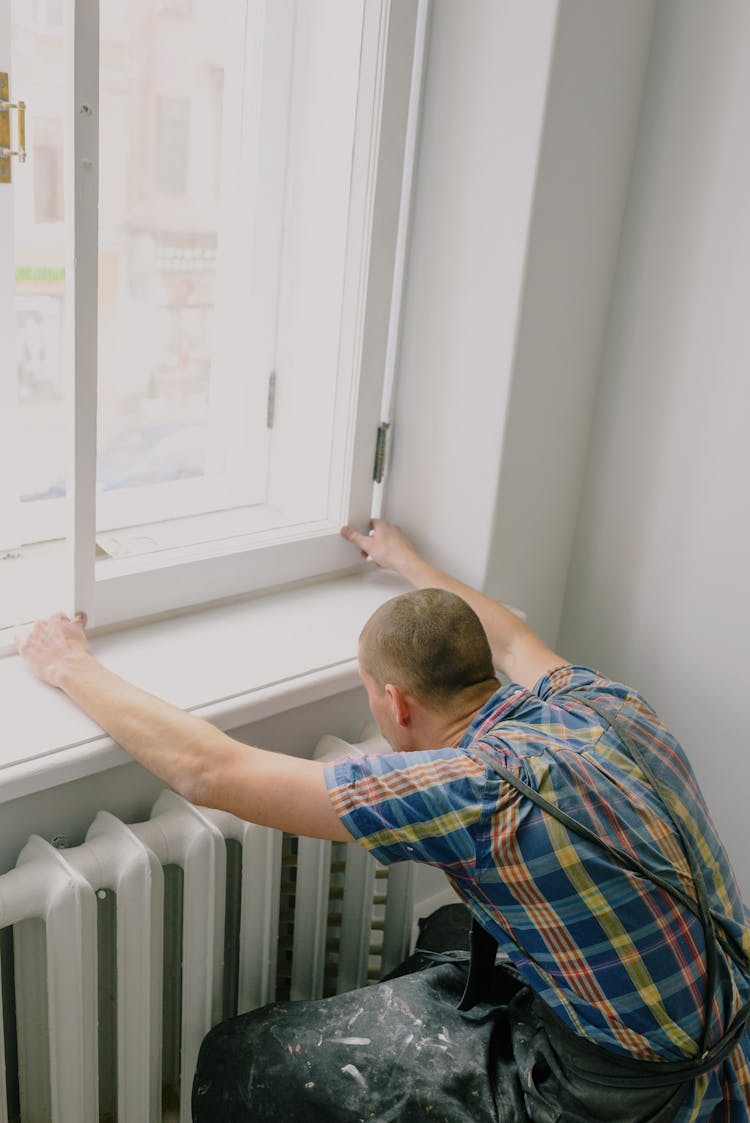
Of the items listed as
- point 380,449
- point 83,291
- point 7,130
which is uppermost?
point 7,130

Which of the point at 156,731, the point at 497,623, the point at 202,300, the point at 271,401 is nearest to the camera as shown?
the point at 156,731

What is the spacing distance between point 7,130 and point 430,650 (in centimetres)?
82

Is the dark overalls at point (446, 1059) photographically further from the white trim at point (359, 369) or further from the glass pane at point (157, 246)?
the glass pane at point (157, 246)

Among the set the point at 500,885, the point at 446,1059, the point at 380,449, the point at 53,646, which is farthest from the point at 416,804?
the point at 380,449

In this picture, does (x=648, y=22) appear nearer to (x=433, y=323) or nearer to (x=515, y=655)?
(x=433, y=323)

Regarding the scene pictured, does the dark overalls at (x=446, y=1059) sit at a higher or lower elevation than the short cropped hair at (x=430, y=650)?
lower

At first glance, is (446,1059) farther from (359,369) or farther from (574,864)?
(359,369)

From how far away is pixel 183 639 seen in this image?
1527 mm

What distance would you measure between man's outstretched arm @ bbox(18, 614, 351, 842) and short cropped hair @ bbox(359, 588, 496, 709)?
0.16m

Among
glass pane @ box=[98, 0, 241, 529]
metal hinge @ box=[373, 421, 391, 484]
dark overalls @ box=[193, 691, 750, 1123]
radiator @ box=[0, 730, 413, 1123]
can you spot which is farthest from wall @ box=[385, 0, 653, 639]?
dark overalls @ box=[193, 691, 750, 1123]

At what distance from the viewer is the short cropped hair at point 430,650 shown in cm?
123

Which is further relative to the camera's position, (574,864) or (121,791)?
(121,791)

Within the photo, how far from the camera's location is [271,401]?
1826 millimetres

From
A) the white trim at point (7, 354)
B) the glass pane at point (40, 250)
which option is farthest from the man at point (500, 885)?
the glass pane at point (40, 250)
